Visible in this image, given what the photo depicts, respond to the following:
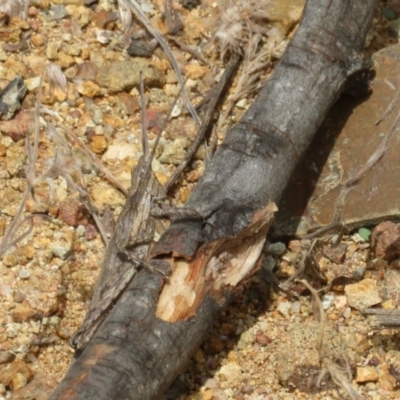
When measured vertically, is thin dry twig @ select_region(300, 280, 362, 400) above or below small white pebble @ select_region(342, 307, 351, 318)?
below

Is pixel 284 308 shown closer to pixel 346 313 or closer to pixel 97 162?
pixel 346 313

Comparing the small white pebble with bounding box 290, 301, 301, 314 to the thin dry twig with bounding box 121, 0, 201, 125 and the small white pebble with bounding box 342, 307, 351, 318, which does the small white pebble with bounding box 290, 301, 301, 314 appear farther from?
the thin dry twig with bounding box 121, 0, 201, 125

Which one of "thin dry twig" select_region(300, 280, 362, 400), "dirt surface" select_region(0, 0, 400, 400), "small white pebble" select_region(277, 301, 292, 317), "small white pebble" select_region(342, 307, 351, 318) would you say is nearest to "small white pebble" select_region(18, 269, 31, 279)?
"dirt surface" select_region(0, 0, 400, 400)

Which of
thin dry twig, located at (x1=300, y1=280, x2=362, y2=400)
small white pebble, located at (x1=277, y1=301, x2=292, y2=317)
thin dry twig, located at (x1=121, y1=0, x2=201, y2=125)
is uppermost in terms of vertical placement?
thin dry twig, located at (x1=121, y1=0, x2=201, y2=125)

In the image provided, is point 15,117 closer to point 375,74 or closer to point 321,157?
point 321,157

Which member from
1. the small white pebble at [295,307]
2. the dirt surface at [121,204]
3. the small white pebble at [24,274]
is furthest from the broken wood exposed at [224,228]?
the small white pebble at [24,274]

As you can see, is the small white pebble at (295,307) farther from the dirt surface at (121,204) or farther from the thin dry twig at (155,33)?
the thin dry twig at (155,33)

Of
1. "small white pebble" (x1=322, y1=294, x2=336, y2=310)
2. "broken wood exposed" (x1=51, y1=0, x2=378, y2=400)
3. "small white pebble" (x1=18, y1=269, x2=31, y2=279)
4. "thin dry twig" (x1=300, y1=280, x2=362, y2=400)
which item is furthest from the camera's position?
"small white pebble" (x1=322, y1=294, x2=336, y2=310)
